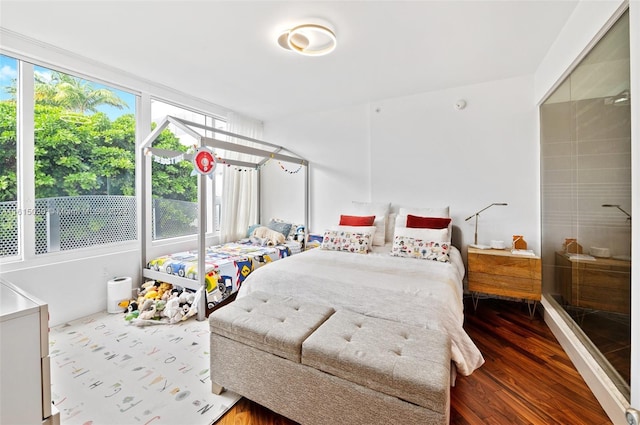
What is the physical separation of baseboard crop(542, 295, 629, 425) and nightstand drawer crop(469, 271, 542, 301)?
176 millimetres

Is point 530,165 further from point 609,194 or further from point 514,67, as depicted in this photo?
point 609,194

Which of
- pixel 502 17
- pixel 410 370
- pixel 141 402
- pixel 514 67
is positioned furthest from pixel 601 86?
pixel 141 402

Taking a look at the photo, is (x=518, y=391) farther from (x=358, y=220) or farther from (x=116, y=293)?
(x=116, y=293)

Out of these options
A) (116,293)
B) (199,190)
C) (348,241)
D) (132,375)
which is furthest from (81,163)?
(348,241)

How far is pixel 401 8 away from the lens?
1.93 m

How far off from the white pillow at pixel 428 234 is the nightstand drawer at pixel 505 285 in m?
0.50

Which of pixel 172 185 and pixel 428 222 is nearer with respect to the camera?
pixel 428 222

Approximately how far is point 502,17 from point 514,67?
1.04 m

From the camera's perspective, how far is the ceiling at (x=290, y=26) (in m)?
1.96

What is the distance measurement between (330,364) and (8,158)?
315 cm

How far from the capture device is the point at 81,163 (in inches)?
112

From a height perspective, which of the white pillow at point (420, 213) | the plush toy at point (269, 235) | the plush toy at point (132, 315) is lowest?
the plush toy at point (132, 315)

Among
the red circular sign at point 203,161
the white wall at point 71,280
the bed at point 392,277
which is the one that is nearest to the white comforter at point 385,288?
the bed at point 392,277

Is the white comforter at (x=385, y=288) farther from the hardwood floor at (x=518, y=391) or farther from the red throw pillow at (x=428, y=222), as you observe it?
the red throw pillow at (x=428, y=222)
